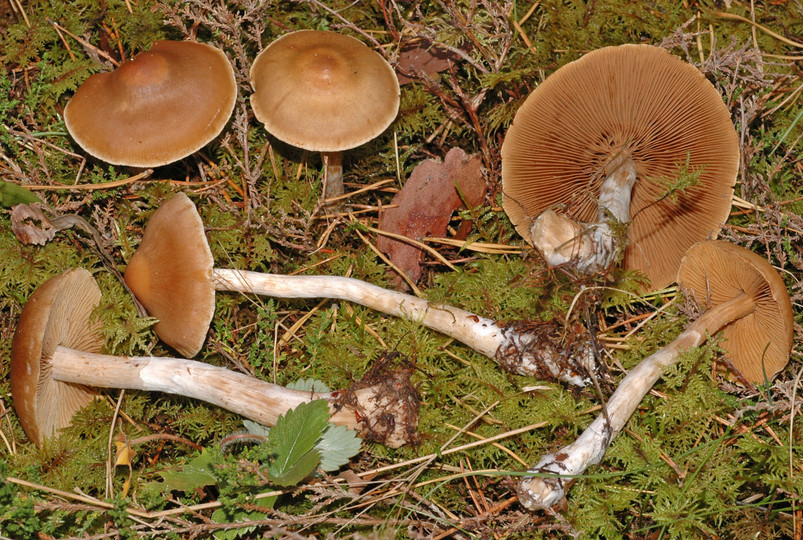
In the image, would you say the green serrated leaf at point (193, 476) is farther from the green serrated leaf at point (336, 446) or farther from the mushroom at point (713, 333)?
the mushroom at point (713, 333)

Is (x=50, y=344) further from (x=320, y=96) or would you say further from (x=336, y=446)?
(x=320, y=96)

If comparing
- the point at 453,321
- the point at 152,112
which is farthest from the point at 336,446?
the point at 152,112

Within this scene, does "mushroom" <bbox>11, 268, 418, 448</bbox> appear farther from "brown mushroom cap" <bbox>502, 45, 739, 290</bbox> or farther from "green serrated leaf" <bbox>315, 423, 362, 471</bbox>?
"brown mushroom cap" <bbox>502, 45, 739, 290</bbox>

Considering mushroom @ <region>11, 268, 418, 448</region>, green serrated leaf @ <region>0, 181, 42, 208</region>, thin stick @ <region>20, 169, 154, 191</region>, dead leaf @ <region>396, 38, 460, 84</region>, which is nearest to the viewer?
mushroom @ <region>11, 268, 418, 448</region>

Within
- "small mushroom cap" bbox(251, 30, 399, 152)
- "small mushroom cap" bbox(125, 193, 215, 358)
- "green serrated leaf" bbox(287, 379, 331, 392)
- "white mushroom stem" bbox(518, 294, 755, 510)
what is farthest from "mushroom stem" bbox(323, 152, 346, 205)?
"white mushroom stem" bbox(518, 294, 755, 510)

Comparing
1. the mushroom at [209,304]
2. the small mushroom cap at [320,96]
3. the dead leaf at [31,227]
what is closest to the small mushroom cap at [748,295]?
the mushroom at [209,304]

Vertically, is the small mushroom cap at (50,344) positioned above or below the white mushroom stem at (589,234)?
below

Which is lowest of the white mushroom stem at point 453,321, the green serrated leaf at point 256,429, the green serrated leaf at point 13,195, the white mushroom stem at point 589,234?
the green serrated leaf at point 256,429
